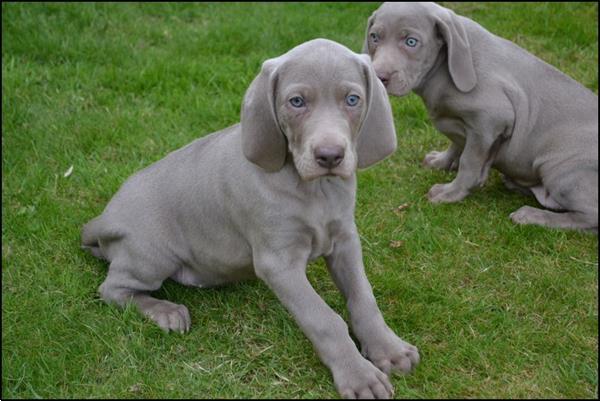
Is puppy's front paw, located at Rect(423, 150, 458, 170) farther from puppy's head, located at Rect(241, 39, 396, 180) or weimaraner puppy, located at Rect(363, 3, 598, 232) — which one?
puppy's head, located at Rect(241, 39, 396, 180)

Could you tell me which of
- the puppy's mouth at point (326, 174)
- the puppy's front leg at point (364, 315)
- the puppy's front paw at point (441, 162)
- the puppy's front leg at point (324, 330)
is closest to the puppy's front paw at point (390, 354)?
the puppy's front leg at point (364, 315)

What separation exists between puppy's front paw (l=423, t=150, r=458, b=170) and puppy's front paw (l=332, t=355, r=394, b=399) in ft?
9.30

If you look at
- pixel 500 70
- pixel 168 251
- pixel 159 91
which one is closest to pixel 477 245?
pixel 500 70

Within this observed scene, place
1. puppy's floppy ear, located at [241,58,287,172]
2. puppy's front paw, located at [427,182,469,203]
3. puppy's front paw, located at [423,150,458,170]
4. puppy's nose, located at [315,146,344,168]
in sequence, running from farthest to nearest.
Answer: puppy's front paw, located at [423,150,458,170] < puppy's front paw, located at [427,182,469,203] < puppy's floppy ear, located at [241,58,287,172] < puppy's nose, located at [315,146,344,168]

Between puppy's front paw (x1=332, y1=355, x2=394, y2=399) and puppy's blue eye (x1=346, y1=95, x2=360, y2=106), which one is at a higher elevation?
puppy's blue eye (x1=346, y1=95, x2=360, y2=106)

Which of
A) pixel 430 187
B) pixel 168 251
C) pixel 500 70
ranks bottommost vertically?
pixel 430 187

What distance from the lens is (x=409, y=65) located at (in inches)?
223

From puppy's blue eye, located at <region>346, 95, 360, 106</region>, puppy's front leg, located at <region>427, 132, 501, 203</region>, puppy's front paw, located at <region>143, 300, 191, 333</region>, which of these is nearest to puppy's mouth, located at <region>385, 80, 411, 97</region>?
puppy's front leg, located at <region>427, 132, 501, 203</region>

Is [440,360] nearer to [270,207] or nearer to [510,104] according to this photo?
[270,207]

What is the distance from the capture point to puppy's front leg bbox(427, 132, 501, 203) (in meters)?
5.88

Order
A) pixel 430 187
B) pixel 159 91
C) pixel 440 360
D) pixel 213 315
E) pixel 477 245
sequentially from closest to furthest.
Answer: pixel 440 360, pixel 213 315, pixel 477 245, pixel 430 187, pixel 159 91

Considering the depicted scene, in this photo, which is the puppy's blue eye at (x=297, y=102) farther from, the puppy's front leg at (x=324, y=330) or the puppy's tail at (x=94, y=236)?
the puppy's tail at (x=94, y=236)

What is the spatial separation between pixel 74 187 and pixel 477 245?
2.94m

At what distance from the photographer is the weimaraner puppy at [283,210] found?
13.0ft
